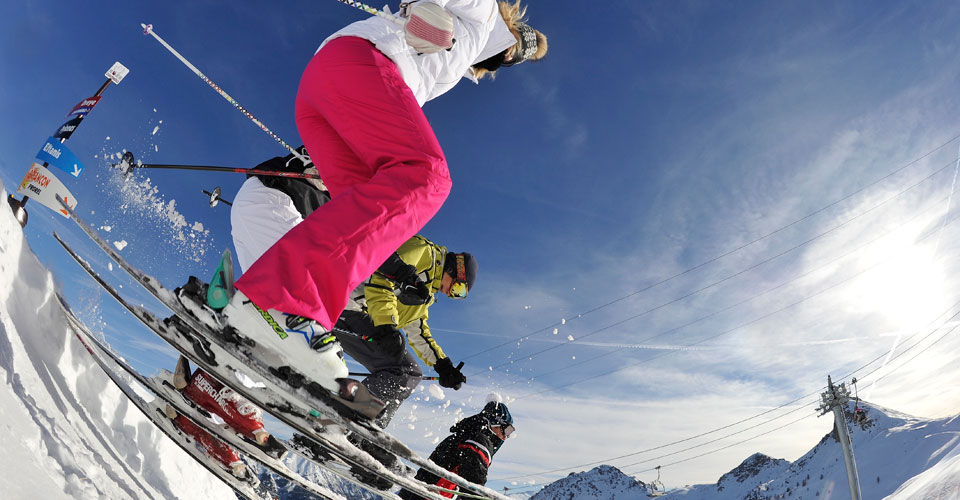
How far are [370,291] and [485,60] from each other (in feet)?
6.44

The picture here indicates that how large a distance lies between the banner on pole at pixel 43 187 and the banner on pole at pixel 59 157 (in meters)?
0.15

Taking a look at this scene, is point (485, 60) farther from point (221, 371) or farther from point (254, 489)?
point (254, 489)

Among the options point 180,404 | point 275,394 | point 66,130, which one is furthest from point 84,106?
point 275,394

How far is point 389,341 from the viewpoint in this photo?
354 centimetres

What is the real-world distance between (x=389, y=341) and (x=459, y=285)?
1194 mm

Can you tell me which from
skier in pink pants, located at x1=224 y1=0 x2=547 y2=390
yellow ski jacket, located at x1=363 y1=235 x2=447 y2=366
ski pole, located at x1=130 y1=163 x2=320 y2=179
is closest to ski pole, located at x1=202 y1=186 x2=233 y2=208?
ski pole, located at x1=130 y1=163 x2=320 y2=179

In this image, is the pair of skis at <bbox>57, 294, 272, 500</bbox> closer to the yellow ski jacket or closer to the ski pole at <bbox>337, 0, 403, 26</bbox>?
the yellow ski jacket

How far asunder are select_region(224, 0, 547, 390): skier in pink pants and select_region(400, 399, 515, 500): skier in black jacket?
3597 millimetres

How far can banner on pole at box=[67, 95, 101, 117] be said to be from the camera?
4.14 m

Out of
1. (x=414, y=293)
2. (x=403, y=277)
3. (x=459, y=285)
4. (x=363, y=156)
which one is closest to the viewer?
(x=363, y=156)

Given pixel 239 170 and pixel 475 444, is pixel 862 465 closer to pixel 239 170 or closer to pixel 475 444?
pixel 475 444

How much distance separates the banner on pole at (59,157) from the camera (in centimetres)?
351

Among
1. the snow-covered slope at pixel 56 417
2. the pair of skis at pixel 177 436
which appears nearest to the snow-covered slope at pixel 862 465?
the pair of skis at pixel 177 436

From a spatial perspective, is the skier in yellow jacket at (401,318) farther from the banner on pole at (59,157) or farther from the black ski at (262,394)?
the banner on pole at (59,157)
